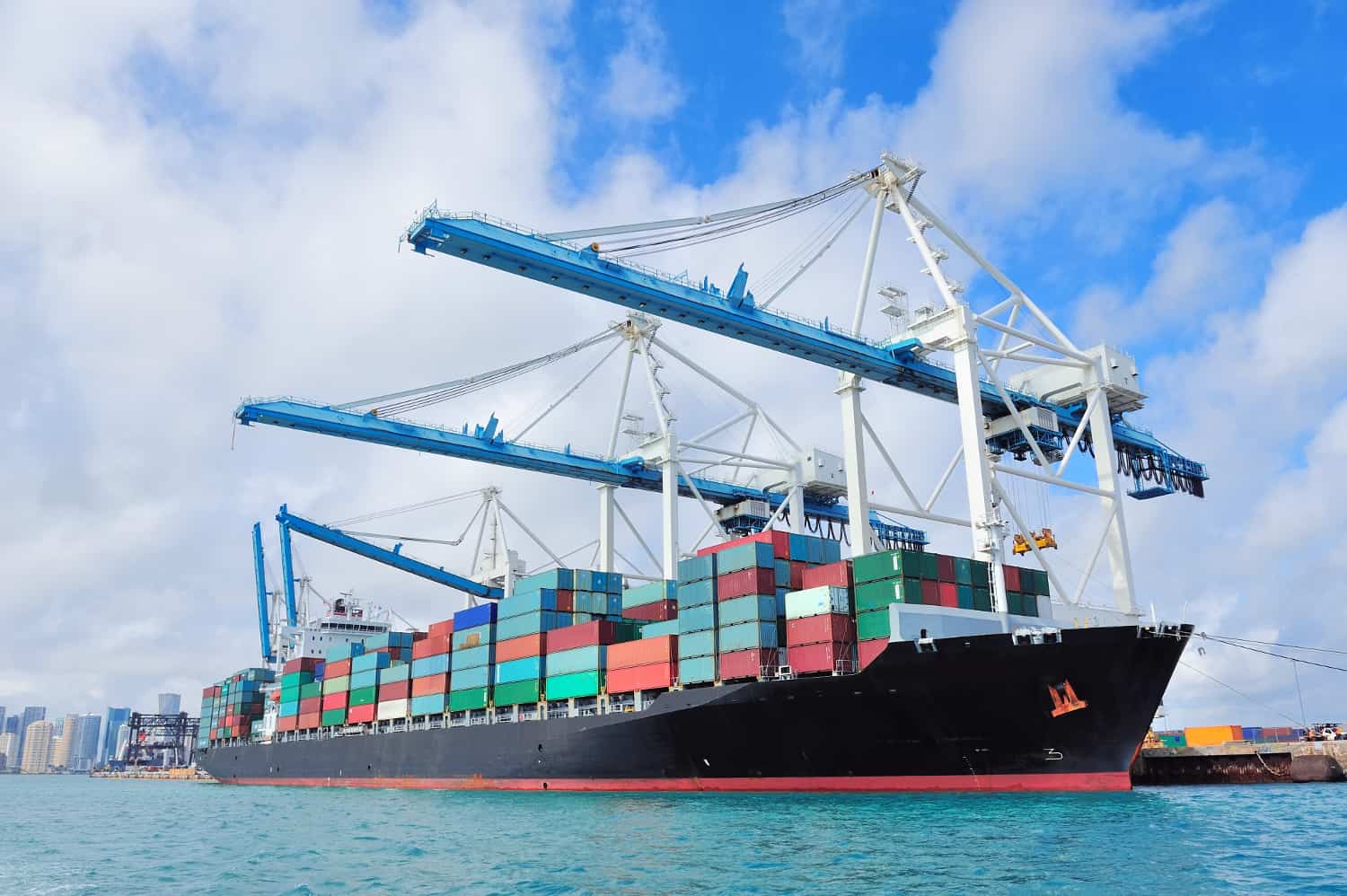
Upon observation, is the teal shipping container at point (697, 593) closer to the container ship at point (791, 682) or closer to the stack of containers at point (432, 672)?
the container ship at point (791, 682)

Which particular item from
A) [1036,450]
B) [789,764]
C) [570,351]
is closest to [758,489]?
[570,351]

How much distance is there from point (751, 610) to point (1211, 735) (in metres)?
27.7

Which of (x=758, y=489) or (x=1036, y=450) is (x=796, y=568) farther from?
(x=758, y=489)

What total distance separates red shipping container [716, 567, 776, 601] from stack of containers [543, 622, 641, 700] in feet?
20.4

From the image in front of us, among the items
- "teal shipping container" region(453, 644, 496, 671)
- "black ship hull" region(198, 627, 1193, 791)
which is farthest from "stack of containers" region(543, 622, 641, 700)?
"black ship hull" region(198, 627, 1193, 791)

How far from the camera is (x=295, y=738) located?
2020 inches

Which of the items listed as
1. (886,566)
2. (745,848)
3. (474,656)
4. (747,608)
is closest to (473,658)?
(474,656)

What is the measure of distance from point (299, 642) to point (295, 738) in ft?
35.6

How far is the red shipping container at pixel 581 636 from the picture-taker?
3203 centimetres

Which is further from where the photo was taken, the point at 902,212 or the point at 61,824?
the point at 902,212

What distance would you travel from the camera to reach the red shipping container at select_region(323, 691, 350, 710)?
4688 centimetres

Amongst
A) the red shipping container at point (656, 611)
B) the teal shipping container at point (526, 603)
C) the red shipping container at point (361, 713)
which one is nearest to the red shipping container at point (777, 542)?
the red shipping container at point (656, 611)

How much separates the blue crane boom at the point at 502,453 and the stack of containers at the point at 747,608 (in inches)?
679

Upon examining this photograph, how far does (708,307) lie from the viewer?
29.6 meters
